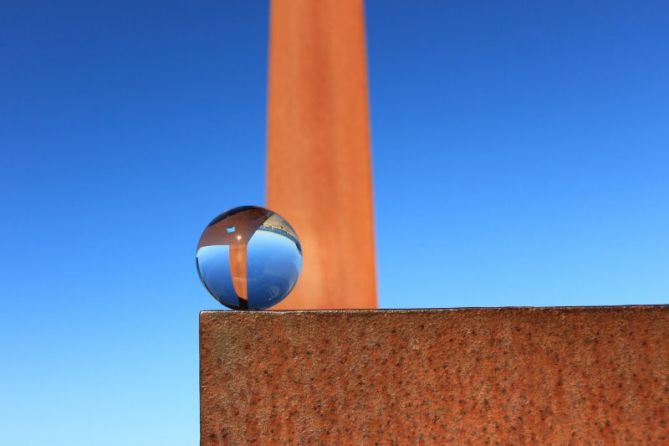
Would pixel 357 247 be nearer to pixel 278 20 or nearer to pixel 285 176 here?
pixel 285 176

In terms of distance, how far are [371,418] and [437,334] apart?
0.79m

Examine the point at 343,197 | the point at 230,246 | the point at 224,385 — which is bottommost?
the point at 224,385

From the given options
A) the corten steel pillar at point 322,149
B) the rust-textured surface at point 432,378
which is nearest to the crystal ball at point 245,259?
the rust-textured surface at point 432,378

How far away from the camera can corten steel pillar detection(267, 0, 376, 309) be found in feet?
43.6

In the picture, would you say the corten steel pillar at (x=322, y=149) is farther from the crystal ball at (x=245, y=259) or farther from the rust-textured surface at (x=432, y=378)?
the rust-textured surface at (x=432, y=378)

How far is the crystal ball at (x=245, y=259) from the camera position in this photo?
5.33 metres

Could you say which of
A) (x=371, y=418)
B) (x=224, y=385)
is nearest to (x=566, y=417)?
(x=371, y=418)

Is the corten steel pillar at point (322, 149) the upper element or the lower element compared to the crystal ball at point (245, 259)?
upper

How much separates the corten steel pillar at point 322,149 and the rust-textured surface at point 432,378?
7687mm

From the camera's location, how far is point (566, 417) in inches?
200

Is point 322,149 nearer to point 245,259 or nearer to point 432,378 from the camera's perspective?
Result: point 245,259

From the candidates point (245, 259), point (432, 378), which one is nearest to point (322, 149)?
point (245, 259)

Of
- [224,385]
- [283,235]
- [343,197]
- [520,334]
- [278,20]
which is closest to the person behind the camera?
[224,385]

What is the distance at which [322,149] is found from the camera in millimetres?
13578
